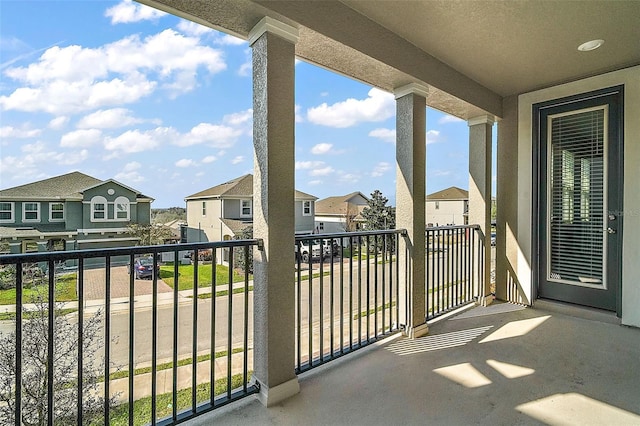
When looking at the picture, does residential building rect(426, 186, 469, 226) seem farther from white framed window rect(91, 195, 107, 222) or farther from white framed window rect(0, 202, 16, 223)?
white framed window rect(0, 202, 16, 223)

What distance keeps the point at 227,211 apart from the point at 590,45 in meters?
3.15

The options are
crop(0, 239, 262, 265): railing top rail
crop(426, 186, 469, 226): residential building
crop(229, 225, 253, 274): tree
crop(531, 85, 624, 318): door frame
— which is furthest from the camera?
crop(426, 186, 469, 226): residential building

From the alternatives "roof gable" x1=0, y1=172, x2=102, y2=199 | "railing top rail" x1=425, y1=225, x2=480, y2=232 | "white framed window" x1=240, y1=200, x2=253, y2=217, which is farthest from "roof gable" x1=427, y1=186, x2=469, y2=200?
"roof gable" x1=0, y1=172, x2=102, y2=199

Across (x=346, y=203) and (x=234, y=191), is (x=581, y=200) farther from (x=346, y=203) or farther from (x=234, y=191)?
(x=234, y=191)

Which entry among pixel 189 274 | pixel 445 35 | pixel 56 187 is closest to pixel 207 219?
pixel 189 274

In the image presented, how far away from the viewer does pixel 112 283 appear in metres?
1.74

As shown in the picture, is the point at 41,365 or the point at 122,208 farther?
the point at 122,208

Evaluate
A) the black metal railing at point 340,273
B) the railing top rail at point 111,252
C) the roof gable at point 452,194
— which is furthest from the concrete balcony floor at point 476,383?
the roof gable at point 452,194

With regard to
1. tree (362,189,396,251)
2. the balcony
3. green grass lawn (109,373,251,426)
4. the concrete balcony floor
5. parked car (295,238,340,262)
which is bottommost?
green grass lawn (109,373,251,426)

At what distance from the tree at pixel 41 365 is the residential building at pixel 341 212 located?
1791 millimetres

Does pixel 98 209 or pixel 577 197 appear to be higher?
pixel 577 197

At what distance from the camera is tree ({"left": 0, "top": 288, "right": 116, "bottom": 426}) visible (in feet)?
5.83

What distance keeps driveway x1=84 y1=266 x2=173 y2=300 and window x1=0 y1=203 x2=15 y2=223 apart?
25.3 inches

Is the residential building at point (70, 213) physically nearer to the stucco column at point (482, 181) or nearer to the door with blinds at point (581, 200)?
the stucco column at point (482, 181)
